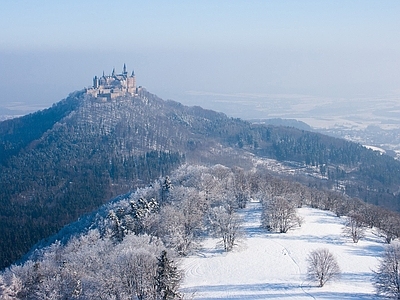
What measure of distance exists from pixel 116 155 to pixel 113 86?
139ft

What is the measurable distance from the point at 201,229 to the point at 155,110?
314ft

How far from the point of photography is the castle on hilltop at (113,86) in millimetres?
135488

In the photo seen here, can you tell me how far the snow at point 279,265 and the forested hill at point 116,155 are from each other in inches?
1309

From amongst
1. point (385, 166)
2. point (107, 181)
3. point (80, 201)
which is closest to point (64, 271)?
point (80, 201)

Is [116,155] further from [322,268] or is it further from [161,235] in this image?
[322,268]

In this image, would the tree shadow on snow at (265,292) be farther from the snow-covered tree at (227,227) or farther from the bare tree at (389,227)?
the bare tree at (389,227)

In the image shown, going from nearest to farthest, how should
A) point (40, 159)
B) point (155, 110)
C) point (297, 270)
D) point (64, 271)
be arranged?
point (64, 271) < point (297, 270) < point (40, 159) < point (155, 110)

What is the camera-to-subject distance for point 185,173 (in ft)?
210

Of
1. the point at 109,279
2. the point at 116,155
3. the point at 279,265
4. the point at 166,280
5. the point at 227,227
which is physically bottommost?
the point at 279,265

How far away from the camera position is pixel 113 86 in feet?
465

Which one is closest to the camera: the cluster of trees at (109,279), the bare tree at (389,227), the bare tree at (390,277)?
the cluster of trees at (109,279)

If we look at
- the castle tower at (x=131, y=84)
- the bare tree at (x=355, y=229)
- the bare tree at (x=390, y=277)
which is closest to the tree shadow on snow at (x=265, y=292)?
the bare tree at (x=390, y=277)

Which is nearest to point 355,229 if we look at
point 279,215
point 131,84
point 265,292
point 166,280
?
point 279,215

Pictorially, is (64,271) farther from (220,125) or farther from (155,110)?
(220,125)
